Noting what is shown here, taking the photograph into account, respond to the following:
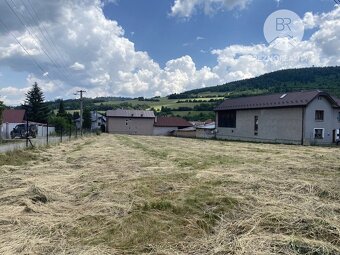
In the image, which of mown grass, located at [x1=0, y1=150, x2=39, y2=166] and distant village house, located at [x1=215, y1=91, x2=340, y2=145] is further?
distant village house, located at [x1=215, y1=91, x2=340, y2=145]

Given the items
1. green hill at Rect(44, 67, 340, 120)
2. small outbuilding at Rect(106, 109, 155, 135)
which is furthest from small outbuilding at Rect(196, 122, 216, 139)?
green hill at Rect(44, 67, 340, 120)

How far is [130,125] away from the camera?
79688mm

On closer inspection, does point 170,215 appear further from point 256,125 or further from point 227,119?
point 227,119

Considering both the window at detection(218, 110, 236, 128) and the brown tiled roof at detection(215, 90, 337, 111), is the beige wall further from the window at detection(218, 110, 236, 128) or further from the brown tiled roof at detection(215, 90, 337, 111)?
the brown tiled roof at detection(215, 90, 337, 111)

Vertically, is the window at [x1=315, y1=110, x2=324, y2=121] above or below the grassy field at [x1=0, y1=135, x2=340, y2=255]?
above

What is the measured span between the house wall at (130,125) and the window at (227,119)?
27.2 meters

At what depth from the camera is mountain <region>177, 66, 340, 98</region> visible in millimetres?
75500

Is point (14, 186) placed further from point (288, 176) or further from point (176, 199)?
point (288, 176)

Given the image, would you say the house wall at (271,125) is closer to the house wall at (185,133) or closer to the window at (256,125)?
the window at (256,125)

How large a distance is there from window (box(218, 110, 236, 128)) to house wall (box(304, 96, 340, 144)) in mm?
14940

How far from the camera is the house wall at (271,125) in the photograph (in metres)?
37.4

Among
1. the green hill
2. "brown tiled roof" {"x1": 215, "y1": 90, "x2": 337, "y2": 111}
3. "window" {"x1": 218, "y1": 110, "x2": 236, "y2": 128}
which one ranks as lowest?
"window" {"x1": 218, "y1": 110, "x2": 236, "y2": 128}

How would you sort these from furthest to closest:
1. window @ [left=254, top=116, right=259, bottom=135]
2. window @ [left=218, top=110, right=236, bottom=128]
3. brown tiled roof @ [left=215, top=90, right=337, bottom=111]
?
window @ [left=218, top=110, right=236, bottom=128]
window @ [left=254, top=116, right=259, bottom=135]
brown tiled roof @ [left=215, top=90, right=337, bottom=111]

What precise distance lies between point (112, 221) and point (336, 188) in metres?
5.04
